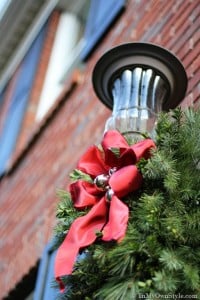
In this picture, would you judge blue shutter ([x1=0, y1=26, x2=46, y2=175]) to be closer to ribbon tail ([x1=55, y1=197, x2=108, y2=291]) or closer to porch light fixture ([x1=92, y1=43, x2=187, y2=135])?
porch light fixture ([x1=92, y1=43, x2=187, y2=135])

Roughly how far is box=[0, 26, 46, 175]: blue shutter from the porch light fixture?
261 cm

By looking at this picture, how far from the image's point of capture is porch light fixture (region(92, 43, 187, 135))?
194 cm

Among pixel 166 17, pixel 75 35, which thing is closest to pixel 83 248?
pixel 166 17

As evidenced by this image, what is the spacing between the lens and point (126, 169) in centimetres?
154

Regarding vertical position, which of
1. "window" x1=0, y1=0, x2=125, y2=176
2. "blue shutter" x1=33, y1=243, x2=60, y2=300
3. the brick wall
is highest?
"window" x1=0, y1=0, x2=125, y2=176

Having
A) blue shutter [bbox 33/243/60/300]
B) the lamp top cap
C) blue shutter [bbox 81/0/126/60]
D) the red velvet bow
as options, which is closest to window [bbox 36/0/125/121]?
blue shutter [bbox 81/0/126/60]

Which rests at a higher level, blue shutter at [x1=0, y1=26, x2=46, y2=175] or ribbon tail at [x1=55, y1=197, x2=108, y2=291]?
blue shutter at [x1=0, y1=26, x2=46, y2=175]

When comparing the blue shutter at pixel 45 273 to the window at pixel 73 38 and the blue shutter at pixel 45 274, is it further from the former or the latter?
the window at pixel 73 38

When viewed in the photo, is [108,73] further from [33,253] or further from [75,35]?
[75,35]

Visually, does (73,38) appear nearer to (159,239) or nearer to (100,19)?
(100,19)

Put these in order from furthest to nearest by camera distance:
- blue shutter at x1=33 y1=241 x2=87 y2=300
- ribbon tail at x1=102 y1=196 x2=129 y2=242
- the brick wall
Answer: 1. the brick wall
2. blue shutter at x1=33 y1=241 x2=87 y2=300
3. ribbon tail at x1=102 y1=196 x2=129 y2=242

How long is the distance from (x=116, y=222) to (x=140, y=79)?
676mm

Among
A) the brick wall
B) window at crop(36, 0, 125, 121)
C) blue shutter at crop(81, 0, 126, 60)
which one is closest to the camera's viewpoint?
the brick wall

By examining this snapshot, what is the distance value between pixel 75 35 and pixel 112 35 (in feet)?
5.66
